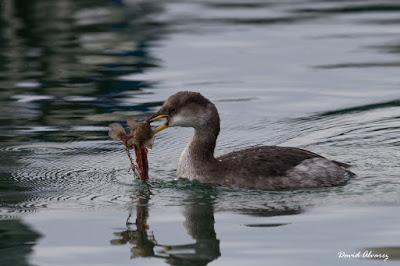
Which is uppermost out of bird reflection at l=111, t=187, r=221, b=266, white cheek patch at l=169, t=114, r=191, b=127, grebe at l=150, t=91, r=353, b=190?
white cheek patch at l=169, t=114, r=191, b=127

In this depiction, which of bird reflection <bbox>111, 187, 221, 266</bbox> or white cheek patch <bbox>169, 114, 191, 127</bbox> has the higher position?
white cheek patch <bbox>169, 114, 191, 127</bbox>

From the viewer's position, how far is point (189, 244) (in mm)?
11469

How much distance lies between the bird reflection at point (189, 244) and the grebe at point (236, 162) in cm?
60

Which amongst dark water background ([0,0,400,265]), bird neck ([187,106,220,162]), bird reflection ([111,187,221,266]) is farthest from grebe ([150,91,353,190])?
bird reflection ([111,187,221,266])

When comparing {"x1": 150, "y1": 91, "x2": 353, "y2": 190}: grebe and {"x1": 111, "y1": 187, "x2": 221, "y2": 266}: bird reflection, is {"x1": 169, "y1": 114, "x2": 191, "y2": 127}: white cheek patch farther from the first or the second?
{"x1": 111, "y1": 187, "x2": 221, "y2": 266}: bird reflection

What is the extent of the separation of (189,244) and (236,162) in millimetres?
2189

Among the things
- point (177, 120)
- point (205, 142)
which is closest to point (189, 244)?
point (177, 120)

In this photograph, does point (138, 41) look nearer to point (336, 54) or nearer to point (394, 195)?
point (336, 54)

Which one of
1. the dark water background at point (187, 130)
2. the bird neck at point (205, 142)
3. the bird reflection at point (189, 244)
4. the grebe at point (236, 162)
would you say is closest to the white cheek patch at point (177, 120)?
the grebe at point (236, 162)

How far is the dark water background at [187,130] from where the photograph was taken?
11523 mm

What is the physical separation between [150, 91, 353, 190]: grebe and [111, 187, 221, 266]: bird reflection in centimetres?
60

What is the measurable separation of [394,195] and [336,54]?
310 inches

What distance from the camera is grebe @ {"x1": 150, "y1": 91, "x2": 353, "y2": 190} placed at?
13.3m

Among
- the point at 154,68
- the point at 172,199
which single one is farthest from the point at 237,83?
the point at 172,199
